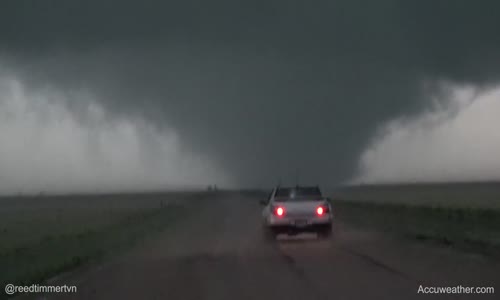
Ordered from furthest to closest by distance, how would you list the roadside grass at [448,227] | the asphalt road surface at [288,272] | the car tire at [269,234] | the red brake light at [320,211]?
the car tire at [269,234]
the red brake light at [320,211]
the roadside grass at [448,227]
the asphalt road surface at [288,272]

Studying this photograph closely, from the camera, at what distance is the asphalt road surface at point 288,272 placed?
42.4ft

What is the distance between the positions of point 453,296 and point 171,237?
20.3 m

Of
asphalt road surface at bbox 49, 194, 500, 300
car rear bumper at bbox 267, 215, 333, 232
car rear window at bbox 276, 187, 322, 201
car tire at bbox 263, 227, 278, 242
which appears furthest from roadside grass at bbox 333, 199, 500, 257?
car tire at bbox 263, 227, 278, 242

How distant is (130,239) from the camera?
30453 mm

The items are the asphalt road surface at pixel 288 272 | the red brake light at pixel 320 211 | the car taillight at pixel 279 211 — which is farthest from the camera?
the car taillight at pixel 279 211

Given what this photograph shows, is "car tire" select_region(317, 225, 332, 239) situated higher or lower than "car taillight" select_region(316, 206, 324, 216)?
lower

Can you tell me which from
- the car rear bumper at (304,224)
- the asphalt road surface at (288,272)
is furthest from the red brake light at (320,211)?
the asphalt road surface at (288,272)

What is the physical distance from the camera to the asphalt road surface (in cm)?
1292

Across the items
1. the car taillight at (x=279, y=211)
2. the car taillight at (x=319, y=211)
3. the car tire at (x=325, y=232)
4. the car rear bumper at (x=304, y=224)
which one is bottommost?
the car tire at (x=325, y=232)

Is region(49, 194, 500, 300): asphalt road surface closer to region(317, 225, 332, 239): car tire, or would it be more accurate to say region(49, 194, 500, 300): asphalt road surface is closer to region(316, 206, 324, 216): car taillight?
region(317, 225, 332, 239): car tire

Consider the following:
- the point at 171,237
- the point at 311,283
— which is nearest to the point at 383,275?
the point at 311,283

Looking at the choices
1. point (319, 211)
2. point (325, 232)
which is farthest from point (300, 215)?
point (325, 232)

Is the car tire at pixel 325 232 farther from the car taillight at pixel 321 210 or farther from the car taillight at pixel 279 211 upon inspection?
the car taillight at pixel 279 211

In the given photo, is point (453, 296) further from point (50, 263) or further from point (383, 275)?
point (50, 263)
